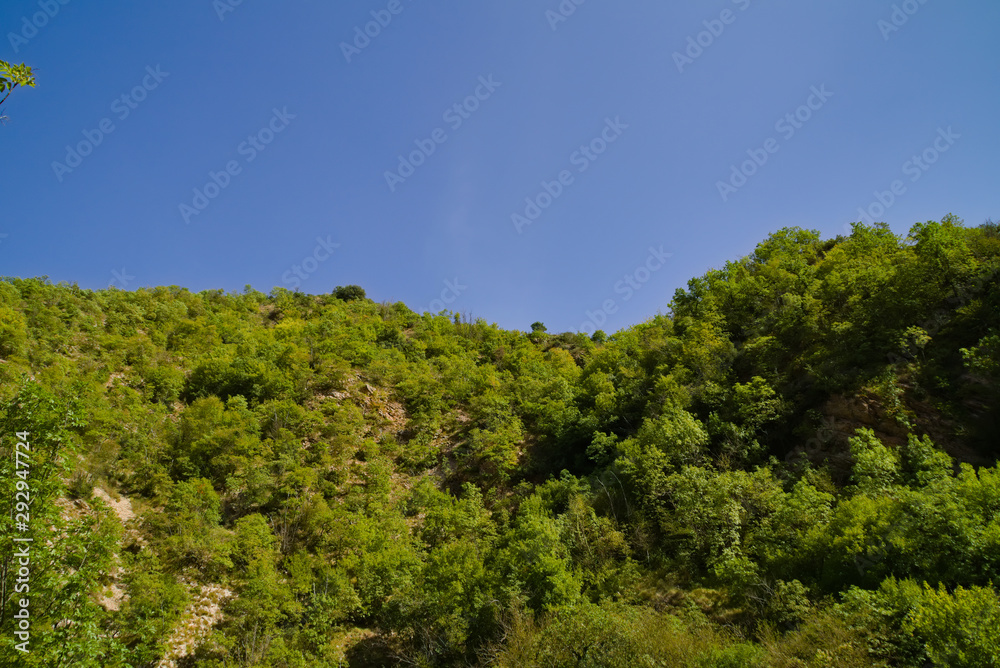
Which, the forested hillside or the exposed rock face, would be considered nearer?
the forested hillside

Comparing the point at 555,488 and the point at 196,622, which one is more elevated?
the point at 555,488

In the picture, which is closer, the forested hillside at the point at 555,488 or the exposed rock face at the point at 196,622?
the forested hillside at the point at 555,488

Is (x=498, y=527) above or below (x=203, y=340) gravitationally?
below

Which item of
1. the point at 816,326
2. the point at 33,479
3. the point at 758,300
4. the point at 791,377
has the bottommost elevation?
the point at 33,479

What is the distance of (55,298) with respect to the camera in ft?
128

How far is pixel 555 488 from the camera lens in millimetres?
30781

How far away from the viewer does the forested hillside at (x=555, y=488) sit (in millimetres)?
12414

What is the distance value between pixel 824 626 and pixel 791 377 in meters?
18.9

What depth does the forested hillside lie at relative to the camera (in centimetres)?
1241

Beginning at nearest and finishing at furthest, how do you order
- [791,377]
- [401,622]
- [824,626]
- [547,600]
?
1. [824,626]
2. [547,600]
3. [401,622]
4. [791,377]

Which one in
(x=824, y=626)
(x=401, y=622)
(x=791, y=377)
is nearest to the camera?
(x=824, y=626)

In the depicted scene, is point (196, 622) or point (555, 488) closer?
point (196, 622)

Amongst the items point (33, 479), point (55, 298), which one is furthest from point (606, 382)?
point (55, 298)

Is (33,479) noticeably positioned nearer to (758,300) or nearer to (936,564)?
(936,564)
